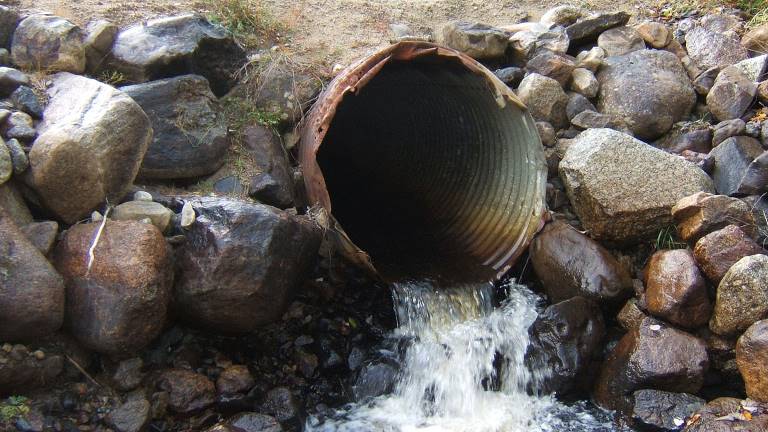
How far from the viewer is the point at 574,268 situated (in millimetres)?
4488

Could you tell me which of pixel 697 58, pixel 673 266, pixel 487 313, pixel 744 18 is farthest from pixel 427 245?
pixel 744 18

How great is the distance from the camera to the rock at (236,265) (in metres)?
3.77

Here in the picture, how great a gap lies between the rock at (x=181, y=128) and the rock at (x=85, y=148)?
0.40 meters

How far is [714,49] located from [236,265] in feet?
14.6

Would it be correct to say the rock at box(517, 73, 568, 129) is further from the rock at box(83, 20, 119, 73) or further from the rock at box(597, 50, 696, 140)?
the rock at box(83, 20, 119, 73)

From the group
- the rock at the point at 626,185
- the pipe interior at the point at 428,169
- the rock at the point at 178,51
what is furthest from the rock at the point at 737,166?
the rock at the point at 178,51

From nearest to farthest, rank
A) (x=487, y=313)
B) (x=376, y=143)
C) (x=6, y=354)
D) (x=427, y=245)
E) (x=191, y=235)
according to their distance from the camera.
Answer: (x=6, y=354) → (x=191, y=235) → (x=487, y=313) → (x=427, y=245) → (x=376, y=143)

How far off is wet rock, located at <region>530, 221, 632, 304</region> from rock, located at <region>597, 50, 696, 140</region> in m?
1.29

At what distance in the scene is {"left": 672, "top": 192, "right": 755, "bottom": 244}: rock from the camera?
4.12 m

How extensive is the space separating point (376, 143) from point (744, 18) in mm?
3616

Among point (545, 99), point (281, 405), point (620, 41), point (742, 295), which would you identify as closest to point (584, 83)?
point (545, 99)

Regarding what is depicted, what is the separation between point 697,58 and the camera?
5.61 m

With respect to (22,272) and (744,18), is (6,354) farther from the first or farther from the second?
(744,18)

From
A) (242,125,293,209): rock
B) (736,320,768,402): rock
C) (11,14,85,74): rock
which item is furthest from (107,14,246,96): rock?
(736,320,768,402): rock
